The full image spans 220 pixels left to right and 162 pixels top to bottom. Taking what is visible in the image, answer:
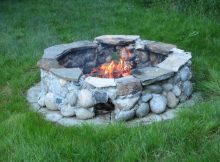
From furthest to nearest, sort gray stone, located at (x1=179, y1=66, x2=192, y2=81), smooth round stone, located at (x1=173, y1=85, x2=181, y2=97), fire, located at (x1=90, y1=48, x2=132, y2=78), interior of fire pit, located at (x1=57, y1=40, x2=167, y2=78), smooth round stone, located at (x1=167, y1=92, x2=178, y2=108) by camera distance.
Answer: interior of fire pit, located at (x1=57, y1=40, x2=167, y2=78) < fire, located at (x1=90, y1=48, x2=132, y2=78) < gray stone, located at (x1=179, y1=66, x2=192, y2=81) < smooth round stone, located at (x1=173, y1=85, x2=181, y2=97) < smooth round stone, located at (x1=167, y1=92, x2=178, y2=108)

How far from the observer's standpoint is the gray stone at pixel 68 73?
577 centimetres

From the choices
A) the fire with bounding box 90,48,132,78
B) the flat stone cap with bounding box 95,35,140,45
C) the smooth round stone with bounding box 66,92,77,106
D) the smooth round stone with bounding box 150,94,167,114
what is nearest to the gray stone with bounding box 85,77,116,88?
the smooth round stone with bounding box 66,92,77,106

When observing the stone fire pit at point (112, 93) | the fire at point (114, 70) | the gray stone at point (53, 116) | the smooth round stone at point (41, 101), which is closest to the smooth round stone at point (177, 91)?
the stone fire pit at point (112, 93)

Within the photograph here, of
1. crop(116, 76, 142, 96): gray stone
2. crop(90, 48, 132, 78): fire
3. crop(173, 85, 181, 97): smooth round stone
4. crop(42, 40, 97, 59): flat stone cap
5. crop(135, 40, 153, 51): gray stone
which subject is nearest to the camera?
crop(116, 76, 142, 96): gray stone

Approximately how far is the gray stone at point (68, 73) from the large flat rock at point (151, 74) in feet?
2.49

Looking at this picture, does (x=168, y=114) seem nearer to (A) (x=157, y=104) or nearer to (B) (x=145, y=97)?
(A) (x=157, y=104)

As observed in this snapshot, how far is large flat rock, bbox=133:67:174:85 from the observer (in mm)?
5703

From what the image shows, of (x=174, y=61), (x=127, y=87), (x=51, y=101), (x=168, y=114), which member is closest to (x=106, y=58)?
(x=174, y=61)

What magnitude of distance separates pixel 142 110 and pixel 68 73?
1097mm

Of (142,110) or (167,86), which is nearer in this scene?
(142,110)

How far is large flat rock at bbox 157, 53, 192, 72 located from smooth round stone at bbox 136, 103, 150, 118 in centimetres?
63

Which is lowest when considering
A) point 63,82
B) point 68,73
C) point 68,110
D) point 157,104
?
point 68,110

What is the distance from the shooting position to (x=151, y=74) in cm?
584

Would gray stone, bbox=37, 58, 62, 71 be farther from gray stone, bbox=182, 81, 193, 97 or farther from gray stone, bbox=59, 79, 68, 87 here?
gray stone, bbox=182, 81, 193, 97
